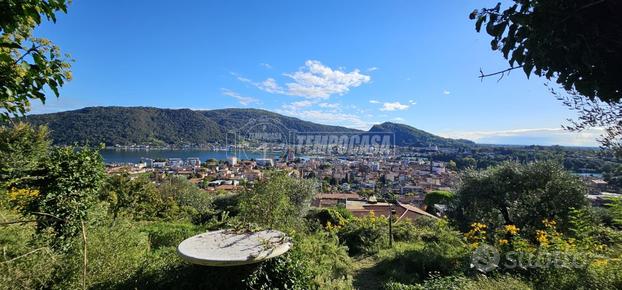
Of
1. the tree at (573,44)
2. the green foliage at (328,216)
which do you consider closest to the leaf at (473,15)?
the tree at (573,44)

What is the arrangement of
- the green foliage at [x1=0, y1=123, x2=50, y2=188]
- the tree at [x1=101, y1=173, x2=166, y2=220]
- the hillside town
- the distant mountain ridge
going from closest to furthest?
1. the green foliage at [x1=0, y1=123, x2=50, y2=188]
2. the tree at [x1=101, y1=173, x2=166, y2=220]
3. the hillside town
4. the distant mountain ridge

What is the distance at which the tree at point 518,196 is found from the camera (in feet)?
24.5

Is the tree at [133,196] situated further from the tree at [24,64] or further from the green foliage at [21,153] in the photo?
the tree at [24,64]

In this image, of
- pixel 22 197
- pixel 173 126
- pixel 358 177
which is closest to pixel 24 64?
pixel 22 197

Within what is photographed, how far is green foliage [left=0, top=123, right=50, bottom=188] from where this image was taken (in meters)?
5.58

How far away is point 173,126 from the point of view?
87688 mm

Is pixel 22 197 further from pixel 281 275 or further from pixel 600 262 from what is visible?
pixel 600 262

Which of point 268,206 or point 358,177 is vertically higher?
point 268,206

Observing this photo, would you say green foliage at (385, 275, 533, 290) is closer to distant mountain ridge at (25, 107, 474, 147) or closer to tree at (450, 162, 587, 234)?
tree at (450, 162, 587, 234)

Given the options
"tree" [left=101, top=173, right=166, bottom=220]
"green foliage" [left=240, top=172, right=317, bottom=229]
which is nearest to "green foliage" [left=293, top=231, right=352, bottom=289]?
"green foliage" [left=240, top=172, right=317, bottom=229]

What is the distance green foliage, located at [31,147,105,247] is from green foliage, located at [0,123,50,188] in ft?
0.99

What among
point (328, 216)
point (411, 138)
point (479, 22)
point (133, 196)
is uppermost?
point (479, 22)

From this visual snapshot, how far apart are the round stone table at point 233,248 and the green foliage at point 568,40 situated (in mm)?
3087

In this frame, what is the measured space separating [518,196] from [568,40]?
8.70 metres
